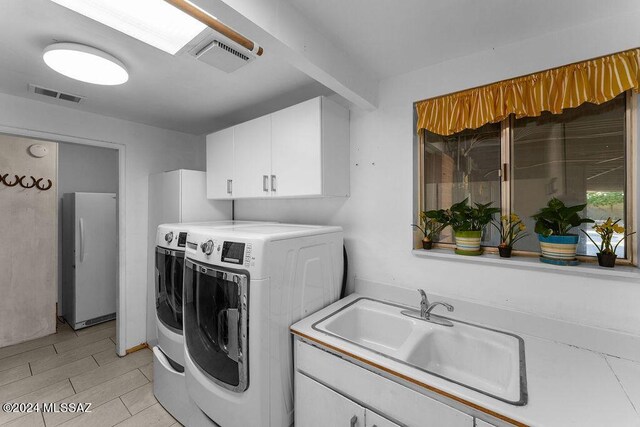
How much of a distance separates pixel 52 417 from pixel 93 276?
1.81 meters

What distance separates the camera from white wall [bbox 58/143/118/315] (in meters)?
3.54

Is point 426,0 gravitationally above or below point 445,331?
above

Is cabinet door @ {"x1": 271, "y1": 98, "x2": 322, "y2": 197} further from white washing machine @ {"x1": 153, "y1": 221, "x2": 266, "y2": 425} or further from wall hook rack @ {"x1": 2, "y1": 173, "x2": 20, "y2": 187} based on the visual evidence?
wall hook rack @ {"x1": 2, "y1": 173, "x2": 20, "y2": 187}

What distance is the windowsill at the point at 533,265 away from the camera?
1218 millimetres

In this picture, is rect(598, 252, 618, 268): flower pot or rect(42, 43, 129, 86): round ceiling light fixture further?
rect(42, 43, 129, 86): round ceiling light fixture

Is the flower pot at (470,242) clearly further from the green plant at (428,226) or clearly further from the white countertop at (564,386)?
the white countertop at (564,386)

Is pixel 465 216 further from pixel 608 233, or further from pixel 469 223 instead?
pixel 608 233

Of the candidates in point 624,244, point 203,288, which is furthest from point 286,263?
point 624,244

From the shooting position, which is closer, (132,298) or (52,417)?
(52,417)

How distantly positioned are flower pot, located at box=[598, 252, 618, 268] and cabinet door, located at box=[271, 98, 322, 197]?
1.47 m

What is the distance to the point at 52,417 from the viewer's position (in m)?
1.88

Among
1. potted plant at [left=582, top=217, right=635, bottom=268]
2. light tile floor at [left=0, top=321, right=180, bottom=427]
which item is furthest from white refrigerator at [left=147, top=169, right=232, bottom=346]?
potted plant at [left=582, top=217, right=635, bottom=268]

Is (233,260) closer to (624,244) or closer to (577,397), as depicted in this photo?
(577,397)

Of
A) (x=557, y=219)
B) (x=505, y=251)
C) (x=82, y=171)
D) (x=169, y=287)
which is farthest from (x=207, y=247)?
(x=82, y=171)
